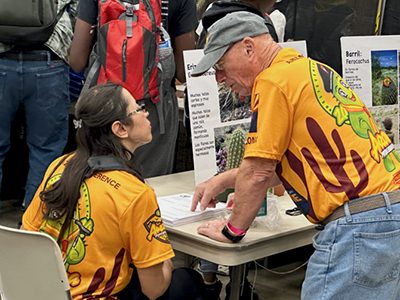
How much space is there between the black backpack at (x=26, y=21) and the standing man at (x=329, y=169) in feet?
5.96

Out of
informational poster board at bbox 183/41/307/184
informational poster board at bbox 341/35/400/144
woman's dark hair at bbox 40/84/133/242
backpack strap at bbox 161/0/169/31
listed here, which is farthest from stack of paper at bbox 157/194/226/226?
informational poster board at bbox 341/35/400/144

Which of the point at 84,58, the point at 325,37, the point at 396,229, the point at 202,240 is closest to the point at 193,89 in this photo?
the point at 84,58

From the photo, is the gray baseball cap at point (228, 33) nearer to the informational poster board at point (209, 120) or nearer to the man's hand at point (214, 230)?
the man's hand at point (214, 230)

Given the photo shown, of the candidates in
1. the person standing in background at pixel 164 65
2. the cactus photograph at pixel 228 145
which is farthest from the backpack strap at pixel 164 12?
the cactus photograph at pixel 228 145

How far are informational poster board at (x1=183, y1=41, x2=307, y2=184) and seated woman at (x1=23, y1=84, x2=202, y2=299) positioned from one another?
2.00 ft

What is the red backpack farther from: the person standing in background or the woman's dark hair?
the woman's dark hair

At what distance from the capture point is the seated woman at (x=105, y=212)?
2.09 metres

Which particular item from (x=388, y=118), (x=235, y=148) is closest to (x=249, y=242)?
(x=235, y=148)

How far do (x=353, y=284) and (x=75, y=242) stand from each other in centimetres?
77

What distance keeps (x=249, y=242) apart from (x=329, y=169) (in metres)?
0.44

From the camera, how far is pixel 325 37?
4.49 meters

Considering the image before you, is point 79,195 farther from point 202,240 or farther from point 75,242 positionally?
point 202,240

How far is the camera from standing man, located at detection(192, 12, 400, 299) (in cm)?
197

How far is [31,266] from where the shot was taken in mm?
2004
